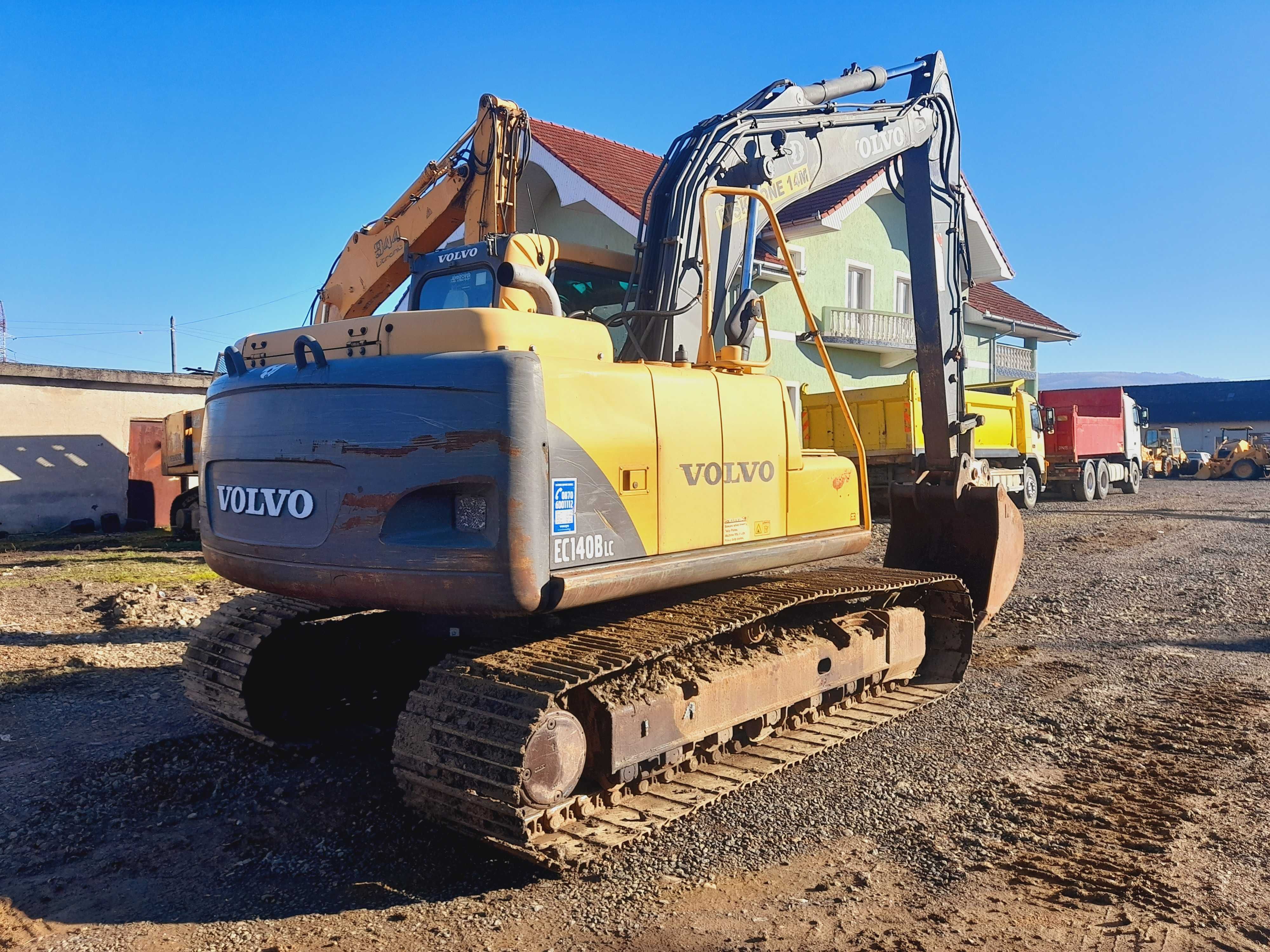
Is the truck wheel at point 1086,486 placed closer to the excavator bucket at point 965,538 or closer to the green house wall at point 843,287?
the green house wall at point 843,287

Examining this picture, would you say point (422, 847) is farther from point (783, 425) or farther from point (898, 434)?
point (898, 434)

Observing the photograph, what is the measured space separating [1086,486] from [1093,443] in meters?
1.45

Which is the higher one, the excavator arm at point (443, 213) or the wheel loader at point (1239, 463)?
the excavator arm at point (443, 213)

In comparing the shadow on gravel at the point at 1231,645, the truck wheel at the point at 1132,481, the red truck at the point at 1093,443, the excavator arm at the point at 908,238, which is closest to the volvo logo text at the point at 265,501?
the excavator arm at the point at 908,238

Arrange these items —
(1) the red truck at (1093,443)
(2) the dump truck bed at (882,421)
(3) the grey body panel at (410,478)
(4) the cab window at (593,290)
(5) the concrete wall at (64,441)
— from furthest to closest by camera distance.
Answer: (1) the red truck at (1093,443), (5) the concrete wall at (64,441), (2) the dump truck bed at (882,421), (4) the cab window at (593,290), (3) the grey body panel at (410,478)

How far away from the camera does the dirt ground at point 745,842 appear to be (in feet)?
10.6

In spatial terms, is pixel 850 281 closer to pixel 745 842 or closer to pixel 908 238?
→ pixel 908 238

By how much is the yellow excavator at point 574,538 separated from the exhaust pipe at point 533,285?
0.06ft

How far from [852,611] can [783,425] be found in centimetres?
151

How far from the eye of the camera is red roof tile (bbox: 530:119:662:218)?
16.7 metres

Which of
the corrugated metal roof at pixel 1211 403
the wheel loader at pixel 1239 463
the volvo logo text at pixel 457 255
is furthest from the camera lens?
the corrugated metal roof at pixel 1211 403

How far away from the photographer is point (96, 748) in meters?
5.09

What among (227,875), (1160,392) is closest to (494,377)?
(227,875)

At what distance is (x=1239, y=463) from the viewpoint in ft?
119
